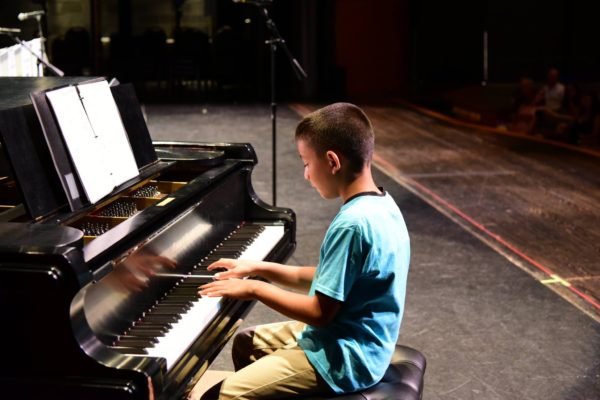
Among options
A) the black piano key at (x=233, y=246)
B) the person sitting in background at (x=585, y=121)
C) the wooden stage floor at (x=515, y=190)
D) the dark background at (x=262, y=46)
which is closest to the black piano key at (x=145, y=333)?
the black piano key at (x=233, y=246)

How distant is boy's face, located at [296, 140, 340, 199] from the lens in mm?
2213

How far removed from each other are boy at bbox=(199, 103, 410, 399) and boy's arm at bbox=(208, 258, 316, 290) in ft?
0.65

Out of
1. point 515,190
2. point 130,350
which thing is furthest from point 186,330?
point 515,190

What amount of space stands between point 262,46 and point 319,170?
11.8 metres

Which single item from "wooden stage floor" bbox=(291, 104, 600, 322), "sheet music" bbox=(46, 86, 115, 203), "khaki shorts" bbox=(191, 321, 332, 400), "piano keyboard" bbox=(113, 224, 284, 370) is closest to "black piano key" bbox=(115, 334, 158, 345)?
"piano keyboard" bbox=(113, 224, 284, 370)

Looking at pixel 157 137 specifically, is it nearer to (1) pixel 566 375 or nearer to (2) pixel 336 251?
(1) pixel 566 375

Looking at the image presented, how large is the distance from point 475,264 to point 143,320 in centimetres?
327

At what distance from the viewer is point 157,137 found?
31.4 ft

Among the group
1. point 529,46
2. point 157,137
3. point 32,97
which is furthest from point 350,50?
point 32,97

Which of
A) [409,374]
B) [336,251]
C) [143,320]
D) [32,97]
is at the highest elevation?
[32,97]

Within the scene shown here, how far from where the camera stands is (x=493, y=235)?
588 centimetres

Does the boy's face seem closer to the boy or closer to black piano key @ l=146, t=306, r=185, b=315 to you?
the boy

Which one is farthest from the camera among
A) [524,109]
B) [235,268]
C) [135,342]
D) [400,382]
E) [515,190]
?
[524,109]

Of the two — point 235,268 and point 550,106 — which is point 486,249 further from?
point 550,106
